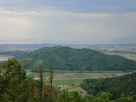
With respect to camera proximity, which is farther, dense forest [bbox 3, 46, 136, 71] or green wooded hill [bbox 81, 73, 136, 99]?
dense forest [bbox 3, 46, 136, 71]

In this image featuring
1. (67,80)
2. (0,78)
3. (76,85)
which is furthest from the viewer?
(67,80)

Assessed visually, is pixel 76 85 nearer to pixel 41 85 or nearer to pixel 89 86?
pixel 89 86

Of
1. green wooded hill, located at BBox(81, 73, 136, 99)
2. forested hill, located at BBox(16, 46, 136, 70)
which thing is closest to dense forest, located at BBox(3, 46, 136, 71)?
forested hill, located at BBox(16, 46, 136, 70)

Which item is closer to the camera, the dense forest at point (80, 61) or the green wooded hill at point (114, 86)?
the green wooded hill at point (114, 86)

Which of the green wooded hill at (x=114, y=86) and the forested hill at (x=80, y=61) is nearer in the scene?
the green wooded hill at (x=114, y=86)

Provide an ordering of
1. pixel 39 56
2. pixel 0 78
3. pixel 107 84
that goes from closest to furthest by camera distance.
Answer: pixel 0 78 → pixel 107 84 → pixel 39 56

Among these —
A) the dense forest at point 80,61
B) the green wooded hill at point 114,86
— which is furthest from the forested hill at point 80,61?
the green wooded hill at point 114,86

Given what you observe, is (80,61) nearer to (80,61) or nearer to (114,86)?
(80,61)

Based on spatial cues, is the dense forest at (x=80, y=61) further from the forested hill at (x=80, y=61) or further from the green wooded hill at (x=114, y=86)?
the green wooded hill at (x=114, y=86)

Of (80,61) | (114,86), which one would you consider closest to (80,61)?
(80,61)

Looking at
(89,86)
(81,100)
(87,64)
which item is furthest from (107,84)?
(87,64)

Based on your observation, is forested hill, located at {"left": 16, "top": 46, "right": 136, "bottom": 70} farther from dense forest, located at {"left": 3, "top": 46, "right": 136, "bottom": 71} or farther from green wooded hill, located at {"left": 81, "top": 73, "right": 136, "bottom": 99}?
green wooded hill, located at {"left": 81, "top": 73, "right": 136, "bottom": 99}
